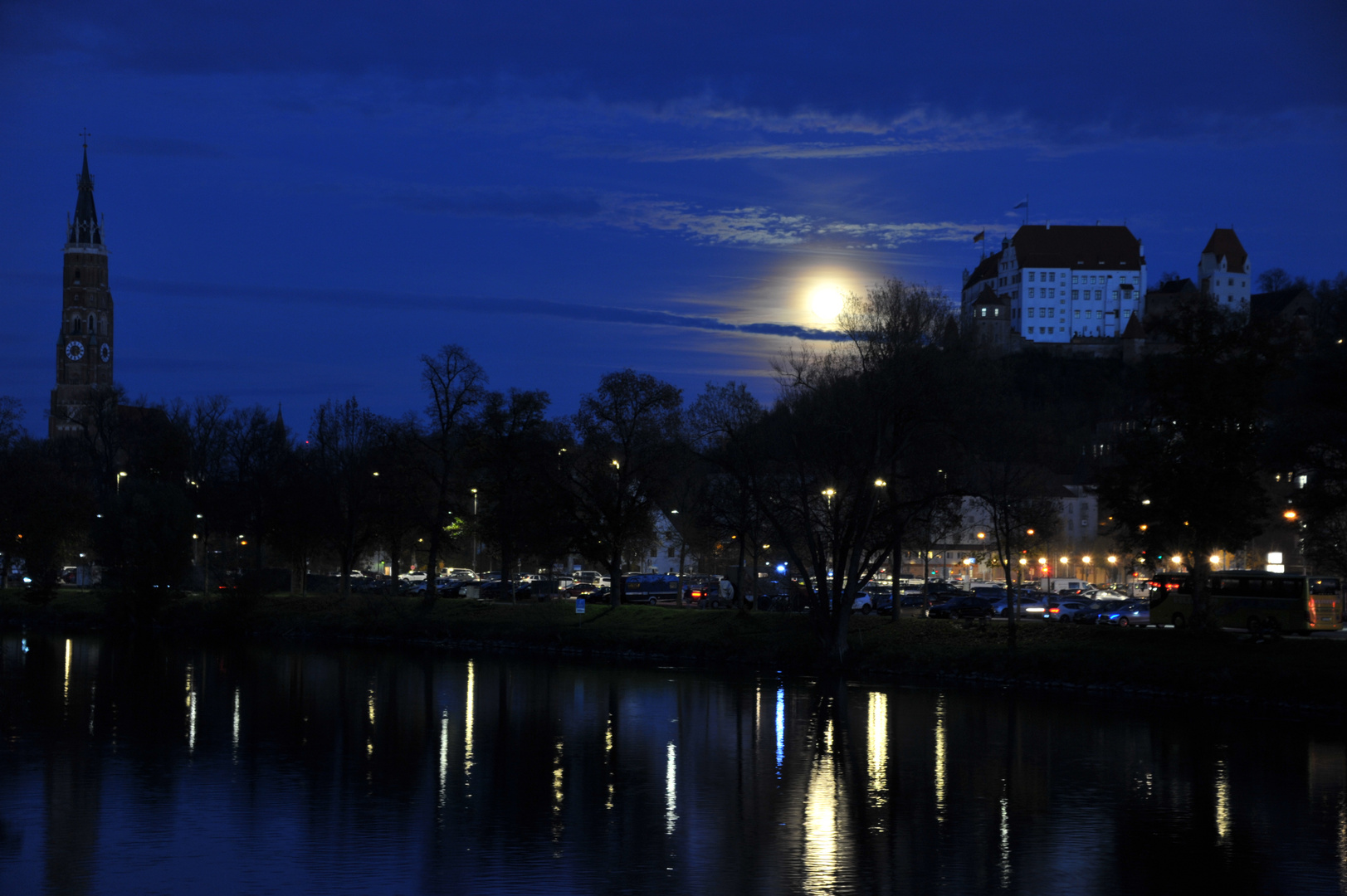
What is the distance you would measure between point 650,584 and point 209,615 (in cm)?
2515

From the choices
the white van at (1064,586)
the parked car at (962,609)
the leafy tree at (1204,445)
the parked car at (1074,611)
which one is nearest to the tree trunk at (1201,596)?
the leafy tree at (1204,445)

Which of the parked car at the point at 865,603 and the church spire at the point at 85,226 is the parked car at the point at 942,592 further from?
the church spire at the point at 85,226

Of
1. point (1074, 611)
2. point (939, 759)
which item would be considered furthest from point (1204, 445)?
point (1074, 611)

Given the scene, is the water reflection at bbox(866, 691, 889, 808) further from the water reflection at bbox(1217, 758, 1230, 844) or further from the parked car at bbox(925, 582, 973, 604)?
the parked car at bbox(925, 582, 973, 604)

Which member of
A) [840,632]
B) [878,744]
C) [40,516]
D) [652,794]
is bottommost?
[878,744]

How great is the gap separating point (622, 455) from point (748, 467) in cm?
1601

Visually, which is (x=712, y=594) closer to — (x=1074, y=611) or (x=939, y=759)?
(x=1074, y=611)

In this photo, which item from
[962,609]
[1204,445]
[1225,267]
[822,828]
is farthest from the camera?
[1225,267]

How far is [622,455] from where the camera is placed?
63.4 m

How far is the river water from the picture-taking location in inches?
641

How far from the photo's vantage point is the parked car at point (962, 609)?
202 feet

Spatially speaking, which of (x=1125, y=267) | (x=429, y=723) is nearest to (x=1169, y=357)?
(x=429, y=723)

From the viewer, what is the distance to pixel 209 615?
70688 mm

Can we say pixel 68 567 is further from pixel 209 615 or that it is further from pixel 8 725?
pixel 8 725
